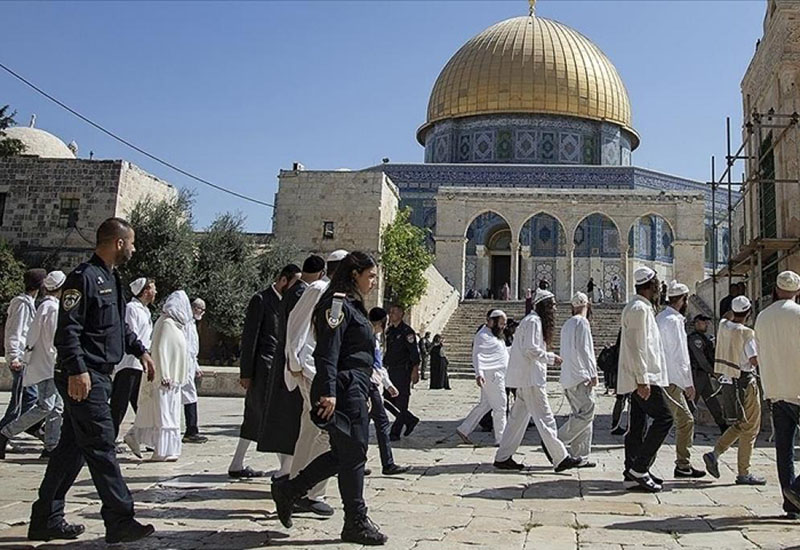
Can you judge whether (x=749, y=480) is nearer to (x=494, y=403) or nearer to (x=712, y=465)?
(x=712, y=465)

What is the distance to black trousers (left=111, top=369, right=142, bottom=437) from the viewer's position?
5.93 meters

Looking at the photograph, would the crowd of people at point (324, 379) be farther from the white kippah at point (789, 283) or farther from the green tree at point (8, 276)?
the green tree at point (8, 276)

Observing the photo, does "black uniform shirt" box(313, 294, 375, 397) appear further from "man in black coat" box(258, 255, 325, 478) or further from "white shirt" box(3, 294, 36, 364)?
"white shirt" box(3, 294, 36, 364)

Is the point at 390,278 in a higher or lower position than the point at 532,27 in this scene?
lower

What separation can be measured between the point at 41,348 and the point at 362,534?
12.1 ft

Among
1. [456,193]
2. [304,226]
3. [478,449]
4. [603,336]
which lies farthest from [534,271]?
[478,449]

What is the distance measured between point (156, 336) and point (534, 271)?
25.2 meters

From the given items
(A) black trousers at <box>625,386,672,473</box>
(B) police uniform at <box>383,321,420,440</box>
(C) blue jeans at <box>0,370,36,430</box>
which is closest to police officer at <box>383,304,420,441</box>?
(B) police uniform at <box>383,321,420,440</box>

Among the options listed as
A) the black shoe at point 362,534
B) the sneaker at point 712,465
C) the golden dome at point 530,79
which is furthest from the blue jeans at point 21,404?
the golden dome at point 530,79

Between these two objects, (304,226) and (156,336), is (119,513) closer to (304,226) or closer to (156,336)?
(156,336)

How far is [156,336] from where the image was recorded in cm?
665

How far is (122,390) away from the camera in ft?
19.7

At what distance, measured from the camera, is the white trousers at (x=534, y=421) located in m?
5.95

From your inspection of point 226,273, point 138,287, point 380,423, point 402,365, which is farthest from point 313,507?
point 226,273
